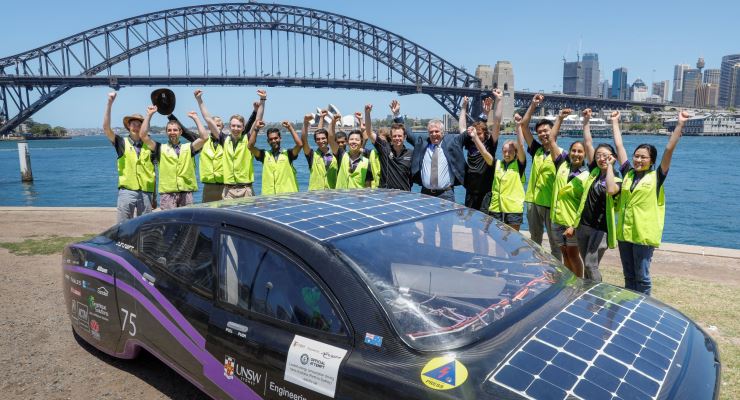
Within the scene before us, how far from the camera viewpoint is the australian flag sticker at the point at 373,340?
2199mm

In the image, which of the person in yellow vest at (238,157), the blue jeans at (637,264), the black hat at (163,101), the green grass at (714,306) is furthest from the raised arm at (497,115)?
the black hat at (163,101)

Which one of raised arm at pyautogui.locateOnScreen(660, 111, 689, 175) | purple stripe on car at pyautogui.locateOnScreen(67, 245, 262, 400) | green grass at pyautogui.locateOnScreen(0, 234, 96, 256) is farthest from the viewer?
green grass at pyautogui.locateOnScreen(0, 234, 96, 256)

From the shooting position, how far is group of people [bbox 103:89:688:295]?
450 cm

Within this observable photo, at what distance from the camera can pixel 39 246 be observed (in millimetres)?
7672

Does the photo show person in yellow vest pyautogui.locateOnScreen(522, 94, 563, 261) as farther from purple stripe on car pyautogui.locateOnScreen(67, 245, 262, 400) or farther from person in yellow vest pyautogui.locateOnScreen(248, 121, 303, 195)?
purple stripe on car pyautogui.locateOnScreen(67, 245, 262, 400)

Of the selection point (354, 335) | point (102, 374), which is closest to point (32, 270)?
point (102, 374)

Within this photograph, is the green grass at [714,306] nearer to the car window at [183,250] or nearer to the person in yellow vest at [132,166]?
the car window at [183,250]

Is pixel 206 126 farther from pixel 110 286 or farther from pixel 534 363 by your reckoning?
pixel 534 363

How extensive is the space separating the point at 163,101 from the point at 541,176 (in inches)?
183

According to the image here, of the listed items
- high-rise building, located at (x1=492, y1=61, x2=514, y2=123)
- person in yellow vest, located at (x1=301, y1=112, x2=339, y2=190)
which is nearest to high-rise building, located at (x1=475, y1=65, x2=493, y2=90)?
high-rise building, located at (x1=492, y1=61, x2=514, y2=123)

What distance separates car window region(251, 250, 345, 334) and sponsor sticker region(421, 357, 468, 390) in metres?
0.43

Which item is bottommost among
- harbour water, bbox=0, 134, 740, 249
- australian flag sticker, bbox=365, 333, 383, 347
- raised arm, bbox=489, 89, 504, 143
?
harbour water, bbox=0, 134, 740, 249

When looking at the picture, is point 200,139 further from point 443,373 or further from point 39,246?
point 443,373

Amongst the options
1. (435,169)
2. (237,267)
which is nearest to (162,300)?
(237,267)
